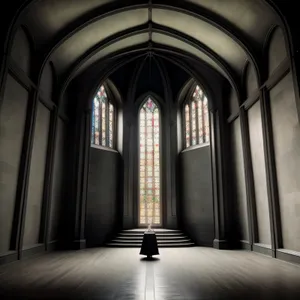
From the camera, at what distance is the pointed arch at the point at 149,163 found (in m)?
12.7

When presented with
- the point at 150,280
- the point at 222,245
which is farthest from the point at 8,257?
the point at 222,245

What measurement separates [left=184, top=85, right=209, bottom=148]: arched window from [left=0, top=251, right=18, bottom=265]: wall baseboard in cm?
822

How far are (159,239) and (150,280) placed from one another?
6.25 m

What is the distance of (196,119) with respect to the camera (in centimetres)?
1288

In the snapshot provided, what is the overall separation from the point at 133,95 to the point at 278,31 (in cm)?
727

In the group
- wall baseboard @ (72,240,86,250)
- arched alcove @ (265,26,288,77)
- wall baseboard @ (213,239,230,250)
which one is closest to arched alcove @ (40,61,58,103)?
wall baseboard @ (72,240,86,250)

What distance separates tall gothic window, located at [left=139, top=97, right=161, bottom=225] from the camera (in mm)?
12734

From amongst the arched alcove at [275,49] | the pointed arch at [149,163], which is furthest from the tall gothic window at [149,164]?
the arched alcove at [275,49]

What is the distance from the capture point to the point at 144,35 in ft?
34.9

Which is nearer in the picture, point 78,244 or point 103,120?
point 78,244

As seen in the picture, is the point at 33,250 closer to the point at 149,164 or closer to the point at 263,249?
the point at 263,249

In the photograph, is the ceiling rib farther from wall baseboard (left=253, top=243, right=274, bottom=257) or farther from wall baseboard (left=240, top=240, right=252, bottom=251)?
wall baseboard (left=240, top=240, right=252, bottom=251)

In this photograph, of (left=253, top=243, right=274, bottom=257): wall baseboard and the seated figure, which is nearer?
the seated figure

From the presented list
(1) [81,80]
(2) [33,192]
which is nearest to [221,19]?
(1) [81,80]
